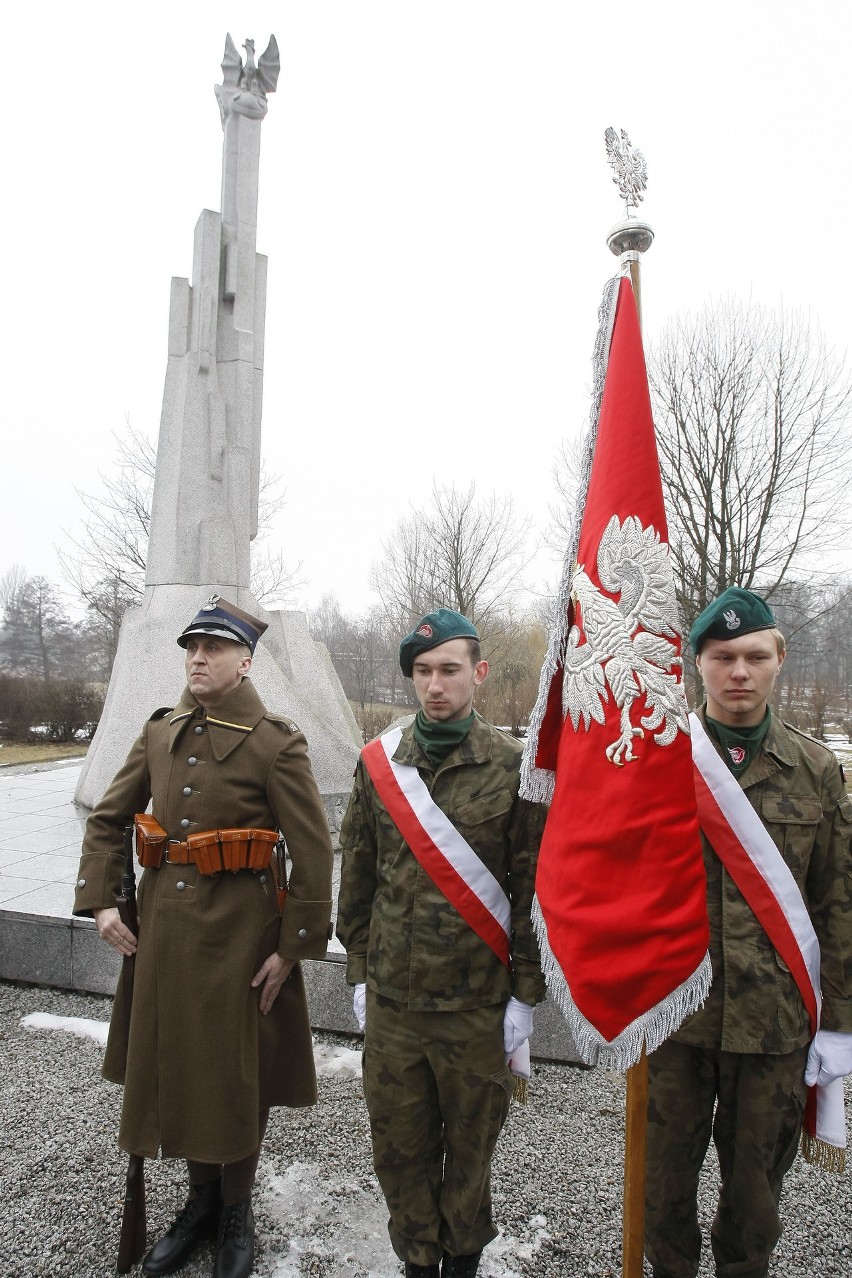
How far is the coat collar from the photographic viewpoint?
91.4 inches

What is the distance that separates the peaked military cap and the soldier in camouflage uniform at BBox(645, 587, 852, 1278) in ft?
4.36

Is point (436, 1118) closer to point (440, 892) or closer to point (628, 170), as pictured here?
point (440, 892)

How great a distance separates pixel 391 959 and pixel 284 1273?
1.06 m

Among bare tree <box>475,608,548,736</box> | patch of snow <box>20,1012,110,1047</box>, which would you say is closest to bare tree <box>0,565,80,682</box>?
bare tree <box>475,608,548,736</box>

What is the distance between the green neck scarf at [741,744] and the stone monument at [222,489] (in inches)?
186

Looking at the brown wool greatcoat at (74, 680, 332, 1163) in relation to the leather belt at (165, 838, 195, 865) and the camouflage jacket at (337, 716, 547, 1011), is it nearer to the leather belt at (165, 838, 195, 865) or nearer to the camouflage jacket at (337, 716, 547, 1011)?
the leather belt at (165, 838, 195, 865)

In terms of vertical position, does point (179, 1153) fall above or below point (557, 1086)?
above

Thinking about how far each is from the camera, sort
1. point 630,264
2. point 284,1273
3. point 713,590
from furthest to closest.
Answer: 1. point 713,590
2. point 284,1273
3. point 630,264

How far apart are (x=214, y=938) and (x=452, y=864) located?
0.75 metres

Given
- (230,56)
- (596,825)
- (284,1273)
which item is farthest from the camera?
(230,56)

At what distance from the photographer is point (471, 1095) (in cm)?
201

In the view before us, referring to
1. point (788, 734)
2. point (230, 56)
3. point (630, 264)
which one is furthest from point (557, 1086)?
point (230, 56)

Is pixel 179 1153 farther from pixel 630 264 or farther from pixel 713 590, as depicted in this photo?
pixel 713 590

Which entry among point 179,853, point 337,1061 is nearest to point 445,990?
point 179,853
